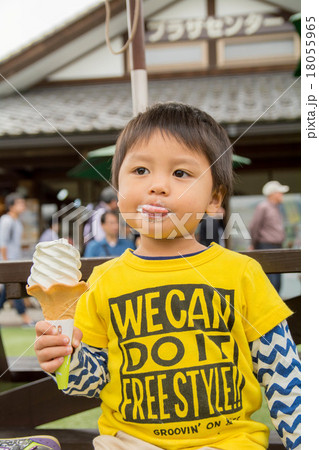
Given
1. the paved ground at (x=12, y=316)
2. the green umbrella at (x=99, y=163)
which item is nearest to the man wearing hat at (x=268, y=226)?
the green umbrella at (x=99, y=163)

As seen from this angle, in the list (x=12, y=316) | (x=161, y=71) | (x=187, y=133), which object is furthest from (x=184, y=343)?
(x=161, y=71)

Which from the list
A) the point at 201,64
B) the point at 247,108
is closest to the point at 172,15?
the point at 201,64

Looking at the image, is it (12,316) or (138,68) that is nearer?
(138,68)

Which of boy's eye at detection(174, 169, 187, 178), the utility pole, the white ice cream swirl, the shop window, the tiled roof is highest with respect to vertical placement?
the shop window

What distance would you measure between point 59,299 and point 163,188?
1.09 ft

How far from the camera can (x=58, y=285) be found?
91cm

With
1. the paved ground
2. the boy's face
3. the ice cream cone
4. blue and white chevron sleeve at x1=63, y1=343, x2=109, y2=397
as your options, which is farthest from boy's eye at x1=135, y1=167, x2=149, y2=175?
the paved ground

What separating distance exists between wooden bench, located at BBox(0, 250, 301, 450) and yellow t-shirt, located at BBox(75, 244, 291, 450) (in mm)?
320

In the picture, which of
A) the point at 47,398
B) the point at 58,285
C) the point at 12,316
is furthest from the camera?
the point at 12,316

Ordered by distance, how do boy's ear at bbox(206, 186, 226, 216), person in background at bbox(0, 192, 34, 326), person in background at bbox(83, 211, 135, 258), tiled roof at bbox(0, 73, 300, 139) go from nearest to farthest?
boy's ear at bbox(206, 186, 226, 216)
person in background at bbox(83, 211, 135, 258)
person in background at bbox(0, 192, 34, 326)
tiled roof at bbox(0, 73, 300, 139)

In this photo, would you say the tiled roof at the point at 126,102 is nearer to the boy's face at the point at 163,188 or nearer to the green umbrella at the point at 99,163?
the green umbrella at the point at 99,163

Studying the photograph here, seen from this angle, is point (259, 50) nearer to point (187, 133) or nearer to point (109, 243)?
point (109, 243)

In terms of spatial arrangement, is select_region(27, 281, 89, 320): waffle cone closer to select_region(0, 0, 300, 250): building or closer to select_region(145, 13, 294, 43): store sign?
select_region(0, 0, 300, 250): building

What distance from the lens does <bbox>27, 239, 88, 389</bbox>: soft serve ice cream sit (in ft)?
3.00
